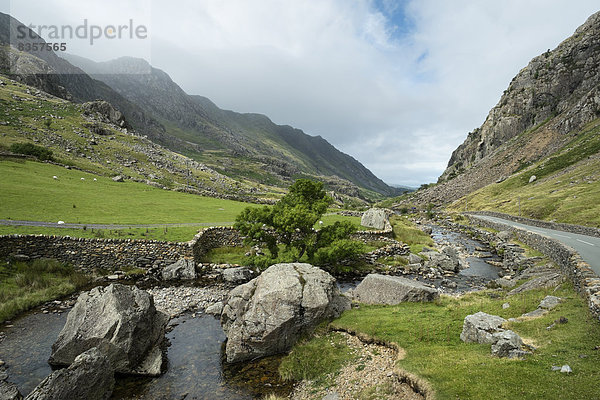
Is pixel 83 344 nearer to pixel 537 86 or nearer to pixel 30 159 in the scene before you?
pixel 30 159

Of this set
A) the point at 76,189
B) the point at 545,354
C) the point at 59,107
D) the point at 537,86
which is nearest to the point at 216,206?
the point at 76,189

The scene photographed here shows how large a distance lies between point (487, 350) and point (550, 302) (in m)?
7.68

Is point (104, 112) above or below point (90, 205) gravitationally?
above

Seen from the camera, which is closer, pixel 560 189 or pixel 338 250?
pixel 338 250

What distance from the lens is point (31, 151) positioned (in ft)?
228

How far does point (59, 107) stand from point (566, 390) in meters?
172

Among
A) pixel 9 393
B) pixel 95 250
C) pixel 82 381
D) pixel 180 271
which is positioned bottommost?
pixel 9 393

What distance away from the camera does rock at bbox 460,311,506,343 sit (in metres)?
14.1

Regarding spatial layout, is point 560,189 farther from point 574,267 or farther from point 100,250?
point 100,250

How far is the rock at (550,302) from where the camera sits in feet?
54.9

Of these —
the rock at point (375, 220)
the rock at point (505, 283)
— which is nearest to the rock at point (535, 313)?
the rock at point (505, 283)

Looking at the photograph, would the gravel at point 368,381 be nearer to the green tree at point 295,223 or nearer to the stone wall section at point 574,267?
the stone wall section at point 574,267

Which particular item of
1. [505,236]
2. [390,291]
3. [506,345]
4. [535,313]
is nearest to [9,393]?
[506,345]

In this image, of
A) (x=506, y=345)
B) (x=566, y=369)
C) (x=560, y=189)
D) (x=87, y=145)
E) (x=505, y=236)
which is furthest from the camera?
(x=87, y=145)
